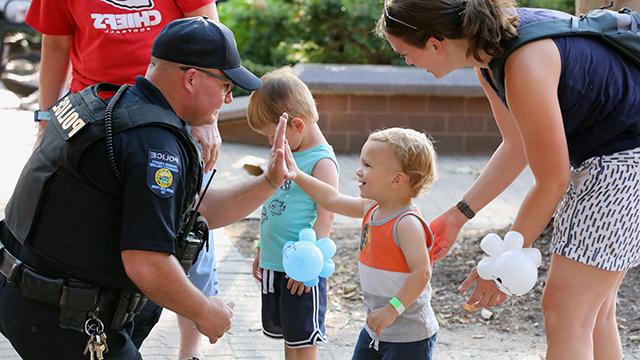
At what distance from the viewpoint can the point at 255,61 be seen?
10805mm

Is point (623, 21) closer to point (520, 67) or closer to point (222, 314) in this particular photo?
point (520, 67)

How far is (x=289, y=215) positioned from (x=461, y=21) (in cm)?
121

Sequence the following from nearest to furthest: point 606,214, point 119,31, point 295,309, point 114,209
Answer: point 114,209, point 606,214, point 119,31, point 295,309

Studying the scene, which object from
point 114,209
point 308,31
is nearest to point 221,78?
point 114,209

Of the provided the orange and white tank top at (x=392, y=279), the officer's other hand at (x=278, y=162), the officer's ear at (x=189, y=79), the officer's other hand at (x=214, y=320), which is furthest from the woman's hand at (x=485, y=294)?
the officer's ear at (x=189, y=79)

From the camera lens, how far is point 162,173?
2742 mm

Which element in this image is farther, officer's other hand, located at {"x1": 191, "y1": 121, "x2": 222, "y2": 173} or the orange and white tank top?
officer's other hand, located at {"x1": 191, "y1": 121, "x2": 222, "y2": 173}

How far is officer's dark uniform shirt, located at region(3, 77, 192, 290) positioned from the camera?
2.73 meters

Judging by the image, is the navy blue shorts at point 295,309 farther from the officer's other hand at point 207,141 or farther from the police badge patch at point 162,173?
the police badge patch at point 162,173

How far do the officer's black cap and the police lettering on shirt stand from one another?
0.31 meters

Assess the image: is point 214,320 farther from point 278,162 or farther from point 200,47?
point 200,47

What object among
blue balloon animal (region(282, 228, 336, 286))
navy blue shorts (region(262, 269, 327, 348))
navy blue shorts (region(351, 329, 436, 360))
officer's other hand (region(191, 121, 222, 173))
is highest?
officer's other hand (region(191, 121, 222, 173))

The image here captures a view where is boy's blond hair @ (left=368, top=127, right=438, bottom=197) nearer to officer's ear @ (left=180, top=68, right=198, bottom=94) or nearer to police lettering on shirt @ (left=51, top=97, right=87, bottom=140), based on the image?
officer's ear @ (left=180, top=68, right=198, bottom=94)

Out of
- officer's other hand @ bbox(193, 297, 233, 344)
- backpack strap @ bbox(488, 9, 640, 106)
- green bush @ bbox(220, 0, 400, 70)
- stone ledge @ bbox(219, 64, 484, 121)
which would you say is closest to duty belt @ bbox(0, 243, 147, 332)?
officer's other hand @ bbox(193, 297, 233, 344)
